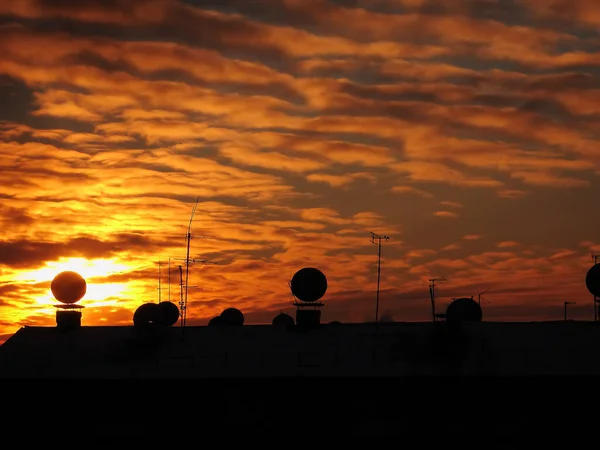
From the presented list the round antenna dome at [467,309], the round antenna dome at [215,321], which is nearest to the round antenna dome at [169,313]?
the round antenna dome at [215,321]

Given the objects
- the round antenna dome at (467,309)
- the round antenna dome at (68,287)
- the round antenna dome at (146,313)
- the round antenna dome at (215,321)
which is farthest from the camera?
the round antenna dome at (215,321)

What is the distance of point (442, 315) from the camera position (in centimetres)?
5031

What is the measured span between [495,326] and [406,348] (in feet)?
17.4

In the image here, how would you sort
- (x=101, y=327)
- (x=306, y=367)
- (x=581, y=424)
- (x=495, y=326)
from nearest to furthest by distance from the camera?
(x=581, y=424) < (x=306, y=367) < (x=495, y=326) < (x=101, y=327)

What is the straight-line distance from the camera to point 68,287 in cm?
5750

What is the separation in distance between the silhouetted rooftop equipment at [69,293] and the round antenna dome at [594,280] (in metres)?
30.6

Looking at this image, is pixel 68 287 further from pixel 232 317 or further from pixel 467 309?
pixel 467 309

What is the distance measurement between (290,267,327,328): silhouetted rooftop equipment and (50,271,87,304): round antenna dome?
13899 mm

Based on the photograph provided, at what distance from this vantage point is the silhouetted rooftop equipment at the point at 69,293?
183ft

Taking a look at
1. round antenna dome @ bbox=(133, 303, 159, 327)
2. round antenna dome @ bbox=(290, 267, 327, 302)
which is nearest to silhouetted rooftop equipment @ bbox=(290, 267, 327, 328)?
round antenna dome @ bbox=(290, 267, 327, 302)

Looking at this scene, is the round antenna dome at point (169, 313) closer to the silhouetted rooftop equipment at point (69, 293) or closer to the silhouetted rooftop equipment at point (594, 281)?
the silhouetted rooftop equipment at point (69, 293)

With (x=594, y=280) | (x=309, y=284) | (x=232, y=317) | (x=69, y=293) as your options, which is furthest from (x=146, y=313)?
(x=594, y=280)

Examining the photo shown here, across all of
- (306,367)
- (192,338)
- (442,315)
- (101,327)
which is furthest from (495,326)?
(101,327)

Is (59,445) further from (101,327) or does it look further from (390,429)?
(390,429)
